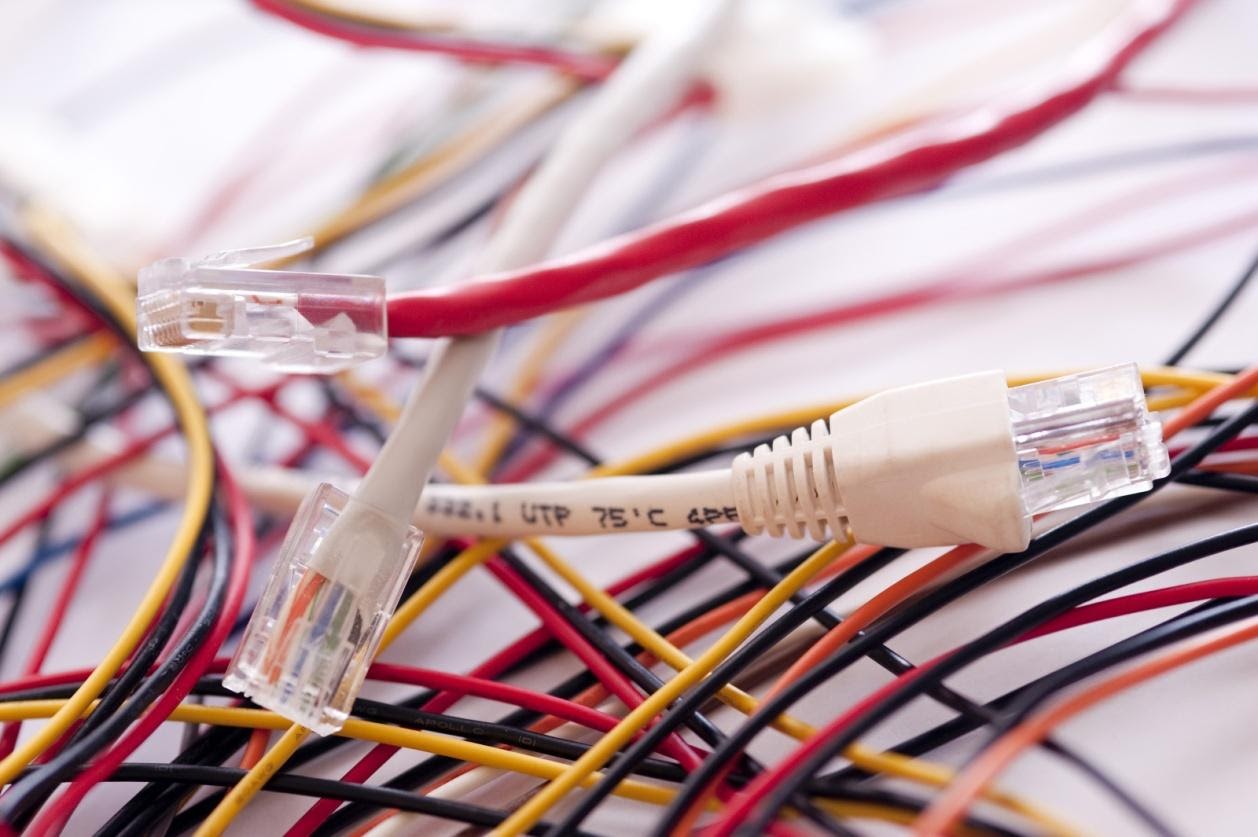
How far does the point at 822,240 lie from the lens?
61 cm

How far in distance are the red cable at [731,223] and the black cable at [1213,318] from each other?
0.12 meters

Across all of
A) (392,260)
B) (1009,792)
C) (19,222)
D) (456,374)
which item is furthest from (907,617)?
(19,222)

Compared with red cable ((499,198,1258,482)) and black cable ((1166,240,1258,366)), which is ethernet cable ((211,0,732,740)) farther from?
black cable ((1166,240,1258,366))

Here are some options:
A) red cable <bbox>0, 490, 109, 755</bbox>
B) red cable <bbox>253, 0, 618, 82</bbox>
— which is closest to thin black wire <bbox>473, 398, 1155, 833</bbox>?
red cable <bbox>0, 490, 109, 755</bbox>

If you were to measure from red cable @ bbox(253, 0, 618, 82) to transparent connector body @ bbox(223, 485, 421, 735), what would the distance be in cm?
37

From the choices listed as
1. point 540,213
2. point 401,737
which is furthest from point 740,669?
point 540,213

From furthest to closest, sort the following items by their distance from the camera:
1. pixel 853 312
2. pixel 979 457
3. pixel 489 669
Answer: pixel 853 312 < pixel 489 669 < pixel 979 457

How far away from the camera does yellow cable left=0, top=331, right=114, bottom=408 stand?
0.54 meters

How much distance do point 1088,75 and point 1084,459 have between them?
251mm

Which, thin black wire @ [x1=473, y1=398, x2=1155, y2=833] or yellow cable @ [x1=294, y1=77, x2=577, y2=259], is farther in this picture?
yellow cable @ [x1=294, y1=77, x2=577, y2=259]

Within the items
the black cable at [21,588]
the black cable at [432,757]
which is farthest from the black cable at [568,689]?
the black cable at [21,588]

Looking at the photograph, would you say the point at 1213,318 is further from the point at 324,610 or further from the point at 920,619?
the point at 324,610

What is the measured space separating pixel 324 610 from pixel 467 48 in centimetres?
41

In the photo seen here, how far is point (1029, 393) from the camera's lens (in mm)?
348
